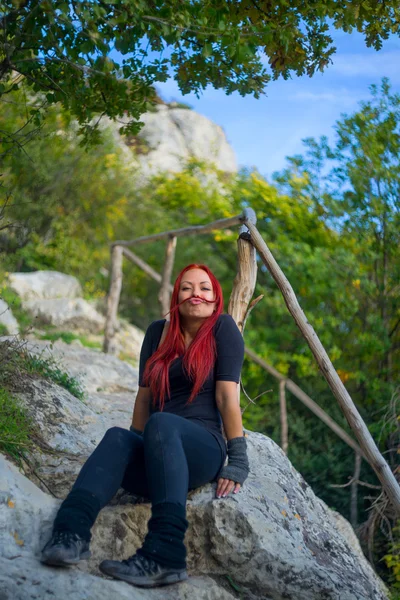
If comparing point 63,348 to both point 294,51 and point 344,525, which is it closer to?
point 344,525

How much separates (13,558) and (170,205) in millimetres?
9805

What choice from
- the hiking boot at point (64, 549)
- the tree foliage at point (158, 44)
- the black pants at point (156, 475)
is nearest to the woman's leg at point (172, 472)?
the black pants at point (156, 475)

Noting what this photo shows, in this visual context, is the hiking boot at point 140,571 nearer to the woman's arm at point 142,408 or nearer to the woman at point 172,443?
the woman at point 172,443

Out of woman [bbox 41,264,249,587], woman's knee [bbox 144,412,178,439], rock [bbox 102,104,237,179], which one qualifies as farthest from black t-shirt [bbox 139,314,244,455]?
rock [bbox 102,104,237,179]

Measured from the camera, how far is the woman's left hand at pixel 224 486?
Result: 299 cm

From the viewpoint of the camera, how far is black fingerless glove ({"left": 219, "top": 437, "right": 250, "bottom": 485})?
3.03m

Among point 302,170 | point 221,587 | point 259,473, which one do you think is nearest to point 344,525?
point 259,473

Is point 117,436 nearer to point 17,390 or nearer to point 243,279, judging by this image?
point 17,390

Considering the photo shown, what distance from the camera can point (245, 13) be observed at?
160 inches

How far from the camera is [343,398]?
387cm

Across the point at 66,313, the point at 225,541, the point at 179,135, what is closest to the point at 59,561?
the point at 225,541

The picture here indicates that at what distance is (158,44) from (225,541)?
2.28m

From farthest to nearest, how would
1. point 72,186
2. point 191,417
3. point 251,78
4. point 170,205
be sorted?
1. point 72,186
2. point 170,205
3. point 251,78
4. point 191,417

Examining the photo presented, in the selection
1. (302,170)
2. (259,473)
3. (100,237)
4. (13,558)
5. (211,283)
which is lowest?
(13,558)
